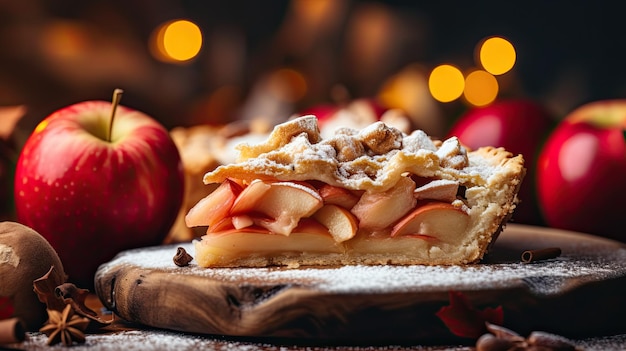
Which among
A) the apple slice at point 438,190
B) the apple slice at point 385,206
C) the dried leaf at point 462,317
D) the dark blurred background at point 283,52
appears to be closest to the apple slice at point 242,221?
the apple slice at point 385,206

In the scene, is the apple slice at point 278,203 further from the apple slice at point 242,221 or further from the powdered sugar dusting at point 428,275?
the powdered sugar dusting at point 428,275

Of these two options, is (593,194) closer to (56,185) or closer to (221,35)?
(56,185)

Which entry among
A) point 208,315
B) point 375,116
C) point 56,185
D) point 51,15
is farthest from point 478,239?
point 51,15

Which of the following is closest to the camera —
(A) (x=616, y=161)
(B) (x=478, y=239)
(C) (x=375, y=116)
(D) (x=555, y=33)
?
(B) (x=478, y=239)

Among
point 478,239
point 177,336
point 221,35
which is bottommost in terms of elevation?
point 177,336

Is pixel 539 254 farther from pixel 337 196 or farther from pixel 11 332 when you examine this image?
pixel 11 332

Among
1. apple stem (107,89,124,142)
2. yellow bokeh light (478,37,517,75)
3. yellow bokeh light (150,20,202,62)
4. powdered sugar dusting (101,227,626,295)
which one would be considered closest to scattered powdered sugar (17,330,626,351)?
powdered sugar dusting (101,227,626,295)

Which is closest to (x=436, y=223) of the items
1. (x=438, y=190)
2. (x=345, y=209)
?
(x=438, y=190)

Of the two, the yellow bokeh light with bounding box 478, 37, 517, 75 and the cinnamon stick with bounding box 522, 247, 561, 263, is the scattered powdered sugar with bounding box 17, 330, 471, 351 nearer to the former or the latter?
the cinnamon stick with bounding box 522, 247, 561, 263
